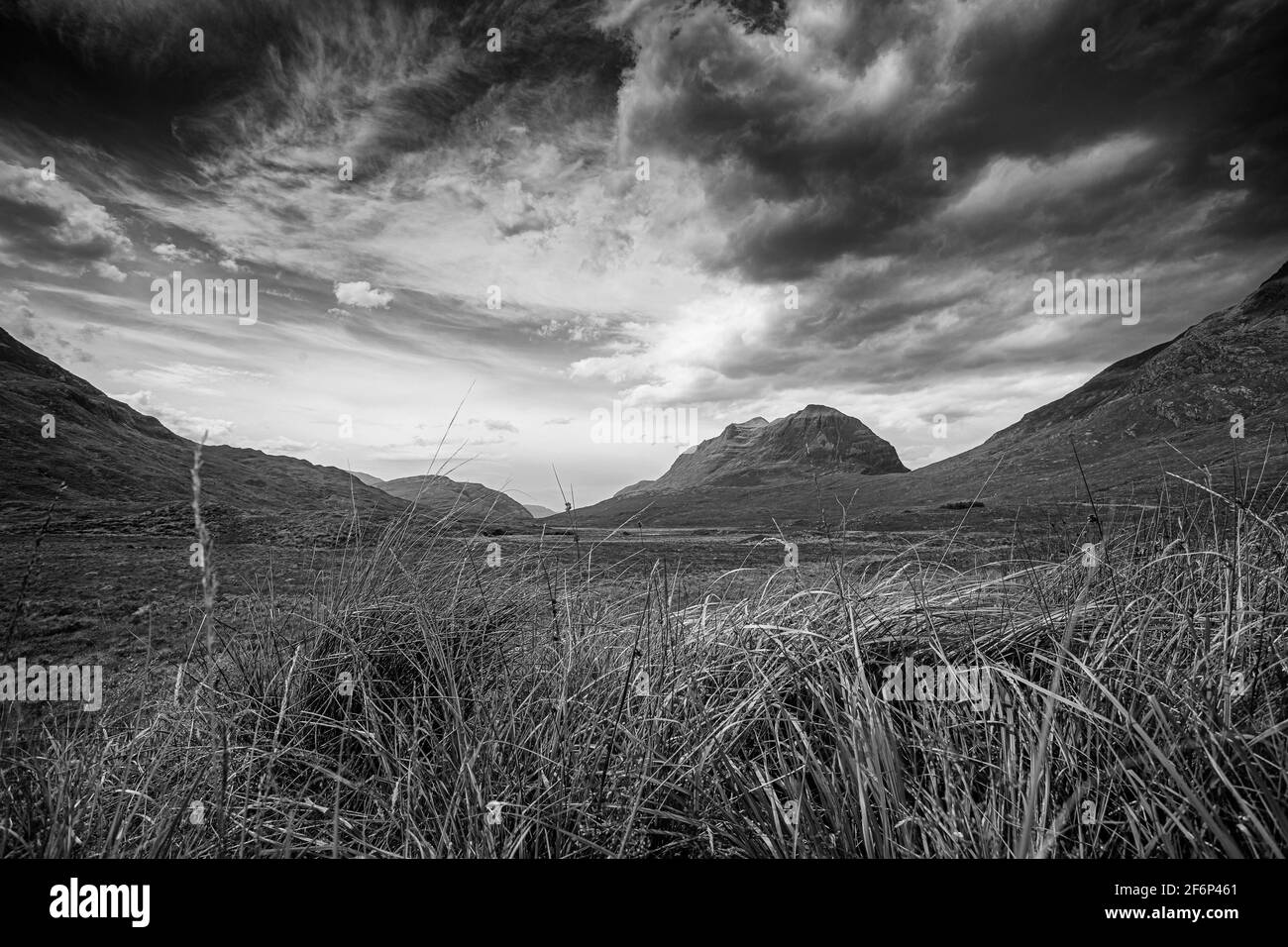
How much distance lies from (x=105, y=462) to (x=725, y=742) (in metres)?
41.2

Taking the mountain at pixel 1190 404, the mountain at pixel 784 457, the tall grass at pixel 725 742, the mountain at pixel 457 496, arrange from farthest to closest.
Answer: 1. the mountain at pixel 784 457
2. the mountain at pixel 1190 404
3. the mountain at pixel 457 496
4. the tall grass at pixel 725 742

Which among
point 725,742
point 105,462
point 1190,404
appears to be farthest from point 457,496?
point 1190,404

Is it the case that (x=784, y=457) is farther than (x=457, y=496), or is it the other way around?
(x=784, y=457)

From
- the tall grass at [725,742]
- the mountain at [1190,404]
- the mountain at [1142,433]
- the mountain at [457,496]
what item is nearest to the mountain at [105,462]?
the mountain at [457,496]

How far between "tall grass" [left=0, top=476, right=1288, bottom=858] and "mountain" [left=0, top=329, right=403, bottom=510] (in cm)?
184

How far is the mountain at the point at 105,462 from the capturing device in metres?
21.8

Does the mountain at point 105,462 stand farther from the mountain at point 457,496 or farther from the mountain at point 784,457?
the mountain at point 784,457

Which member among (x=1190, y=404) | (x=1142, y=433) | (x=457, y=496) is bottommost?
(x=457, y=496)

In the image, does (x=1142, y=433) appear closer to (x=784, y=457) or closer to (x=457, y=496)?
(x=457, y=496)

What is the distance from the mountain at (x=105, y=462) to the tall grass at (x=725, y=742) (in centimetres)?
184

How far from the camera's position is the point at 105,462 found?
98.8 ft

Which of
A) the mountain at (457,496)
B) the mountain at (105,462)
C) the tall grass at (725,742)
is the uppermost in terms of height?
the mountain at (105,462)
